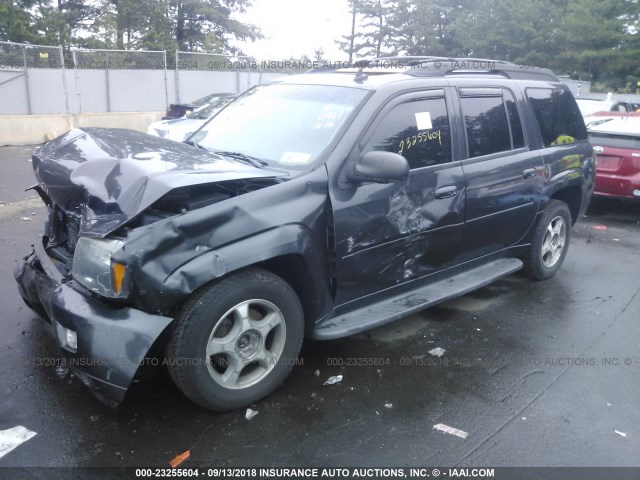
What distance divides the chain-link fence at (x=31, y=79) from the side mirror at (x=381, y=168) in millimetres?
14027

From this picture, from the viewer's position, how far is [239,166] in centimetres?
348

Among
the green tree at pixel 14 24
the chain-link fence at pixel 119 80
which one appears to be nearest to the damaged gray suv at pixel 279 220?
the chain-link fence at pixel 119 80

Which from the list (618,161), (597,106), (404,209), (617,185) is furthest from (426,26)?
(404,209)

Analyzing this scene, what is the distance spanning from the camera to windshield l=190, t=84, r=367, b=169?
12.2 feet

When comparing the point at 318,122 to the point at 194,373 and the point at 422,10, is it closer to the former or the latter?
the point at 194,373

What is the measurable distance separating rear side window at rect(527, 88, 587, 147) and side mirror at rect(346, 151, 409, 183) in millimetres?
2283

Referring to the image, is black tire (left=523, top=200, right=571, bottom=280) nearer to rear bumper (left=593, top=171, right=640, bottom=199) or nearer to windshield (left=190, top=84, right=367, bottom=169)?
windshield (left=190, top=84, right=367, bottom=169)

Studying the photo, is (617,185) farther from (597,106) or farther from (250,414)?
(250,414)

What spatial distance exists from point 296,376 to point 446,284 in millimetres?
1461

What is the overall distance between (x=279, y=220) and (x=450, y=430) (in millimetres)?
1527

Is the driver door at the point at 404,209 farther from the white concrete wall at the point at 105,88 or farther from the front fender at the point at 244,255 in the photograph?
the white concrete wall at the point at 105,88

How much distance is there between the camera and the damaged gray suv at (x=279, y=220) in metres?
2.92

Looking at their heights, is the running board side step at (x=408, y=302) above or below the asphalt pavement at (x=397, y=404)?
above

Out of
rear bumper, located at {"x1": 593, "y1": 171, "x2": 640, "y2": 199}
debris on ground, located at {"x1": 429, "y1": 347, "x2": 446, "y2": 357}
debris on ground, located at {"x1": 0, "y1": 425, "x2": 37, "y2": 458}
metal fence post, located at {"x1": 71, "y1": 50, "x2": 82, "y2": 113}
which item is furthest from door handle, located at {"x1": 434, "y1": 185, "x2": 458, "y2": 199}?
metal fence post, located at {"x1": 71, "y1": 50, "x2": 82, "y2": 113}
